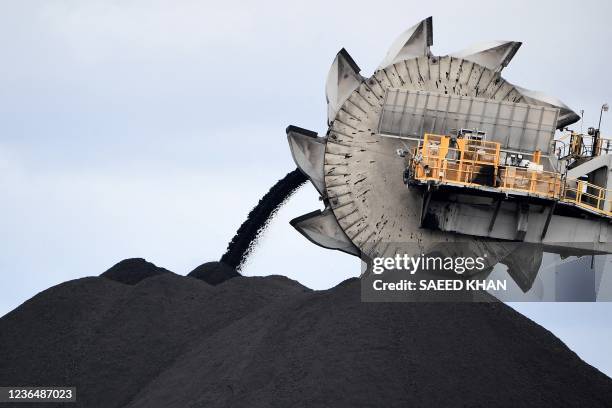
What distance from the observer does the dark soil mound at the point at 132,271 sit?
128 feet

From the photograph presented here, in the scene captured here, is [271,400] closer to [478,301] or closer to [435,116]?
[478,301]

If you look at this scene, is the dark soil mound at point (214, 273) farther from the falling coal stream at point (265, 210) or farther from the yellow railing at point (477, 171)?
the yellow railing at point (477, 171)

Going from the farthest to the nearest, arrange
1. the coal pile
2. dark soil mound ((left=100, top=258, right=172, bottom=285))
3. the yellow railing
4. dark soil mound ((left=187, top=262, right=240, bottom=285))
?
1. dark soil mound ((left=100, top=258, right=172, bottom=285))
2. dark soil mound ((left=187, top=262, right=240, bottom=285))
3. the yellow railing
4. the coal pile

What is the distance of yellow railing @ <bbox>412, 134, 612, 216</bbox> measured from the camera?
92.4 feet

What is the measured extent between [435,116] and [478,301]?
4502 millimetres

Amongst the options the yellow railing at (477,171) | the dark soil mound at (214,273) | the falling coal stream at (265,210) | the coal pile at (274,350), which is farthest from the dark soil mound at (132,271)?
the yellow railing at (477,171)

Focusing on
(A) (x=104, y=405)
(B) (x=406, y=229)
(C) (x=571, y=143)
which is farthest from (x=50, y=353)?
(C) (x=571, y=143)

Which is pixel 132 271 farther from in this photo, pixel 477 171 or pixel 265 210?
pixel 477 171

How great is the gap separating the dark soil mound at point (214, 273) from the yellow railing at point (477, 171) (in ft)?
36.4

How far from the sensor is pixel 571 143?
3078cm

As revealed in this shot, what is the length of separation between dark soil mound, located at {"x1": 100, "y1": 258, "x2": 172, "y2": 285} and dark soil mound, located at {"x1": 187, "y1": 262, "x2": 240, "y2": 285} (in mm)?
1069

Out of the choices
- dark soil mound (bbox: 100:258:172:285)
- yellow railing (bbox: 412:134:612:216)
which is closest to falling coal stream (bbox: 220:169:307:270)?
dark soil mound (bbox: 100:258:172:285)

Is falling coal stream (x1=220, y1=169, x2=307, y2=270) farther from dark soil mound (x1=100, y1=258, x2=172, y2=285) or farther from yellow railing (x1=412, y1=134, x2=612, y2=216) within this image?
yellow railing (x1=412, y1=134, x2=612, y2=216)

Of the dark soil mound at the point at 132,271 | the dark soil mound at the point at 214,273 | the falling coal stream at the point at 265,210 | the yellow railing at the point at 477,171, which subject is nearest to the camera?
the yellow railing at the point at 477,171
